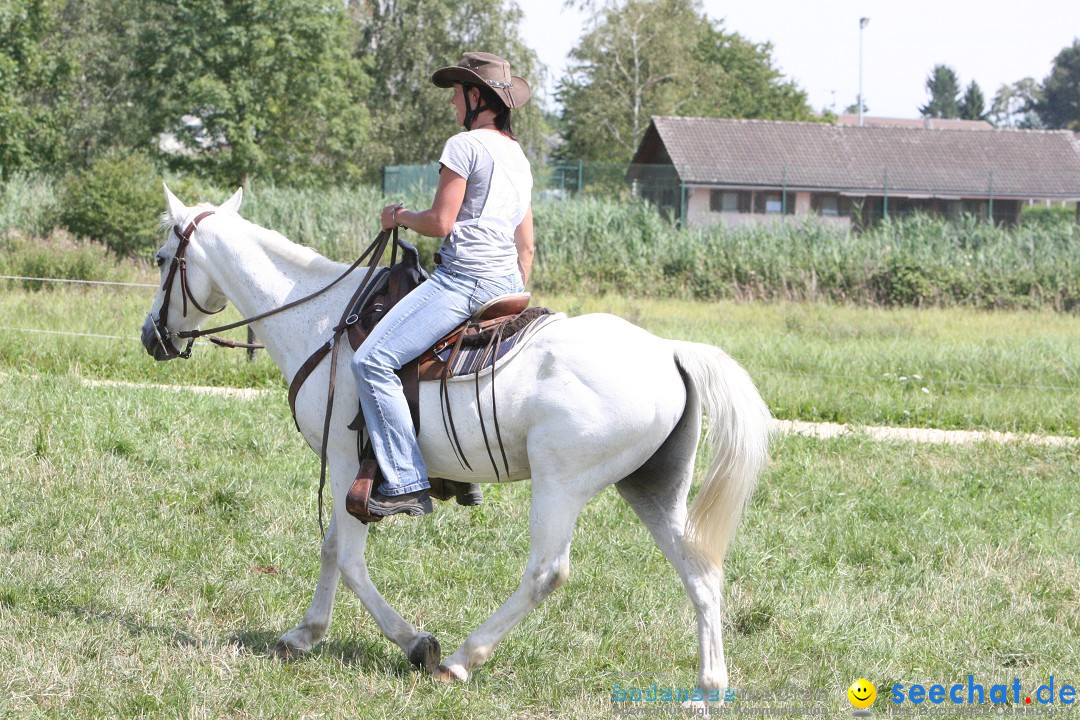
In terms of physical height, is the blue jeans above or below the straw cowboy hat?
below

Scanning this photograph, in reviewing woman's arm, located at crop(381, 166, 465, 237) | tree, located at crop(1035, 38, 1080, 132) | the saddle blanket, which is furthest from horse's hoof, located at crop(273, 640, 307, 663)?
tree, located at crop(1035, 38, 1080, 132)

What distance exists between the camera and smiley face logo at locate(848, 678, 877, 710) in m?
4.45

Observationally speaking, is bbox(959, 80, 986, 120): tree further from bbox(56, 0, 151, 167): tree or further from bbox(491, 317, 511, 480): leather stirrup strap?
bbox(491, 317, 511, 480): leather stirrup strap

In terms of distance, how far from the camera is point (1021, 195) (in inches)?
1613

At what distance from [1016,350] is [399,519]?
399 inches

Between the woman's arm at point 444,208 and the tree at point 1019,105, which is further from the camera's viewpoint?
the tree at point 1019,105

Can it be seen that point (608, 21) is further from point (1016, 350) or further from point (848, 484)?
point (848, 484)

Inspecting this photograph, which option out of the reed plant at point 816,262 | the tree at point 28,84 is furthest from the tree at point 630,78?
the reed plant at point 816,262

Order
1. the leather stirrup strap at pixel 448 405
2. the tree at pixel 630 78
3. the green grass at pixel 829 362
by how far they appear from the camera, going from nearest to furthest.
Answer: the leather stirrup strap at pixel 448 405
the green grass at pixel 829 362
the tree at pixel 630 78

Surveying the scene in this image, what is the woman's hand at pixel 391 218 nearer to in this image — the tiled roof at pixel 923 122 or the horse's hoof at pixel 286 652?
the horse's hoof at pixel 286 652

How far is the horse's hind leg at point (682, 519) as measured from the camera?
178 inches

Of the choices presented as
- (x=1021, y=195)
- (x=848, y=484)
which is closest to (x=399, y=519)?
(x=848, y=484)

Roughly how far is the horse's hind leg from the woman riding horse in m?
0.98

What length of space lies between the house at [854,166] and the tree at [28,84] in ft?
66.0
